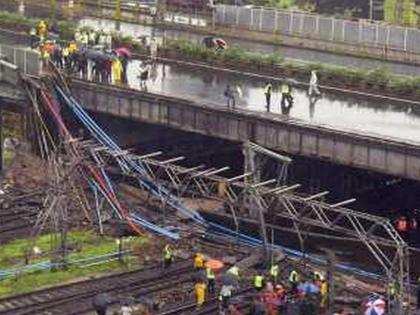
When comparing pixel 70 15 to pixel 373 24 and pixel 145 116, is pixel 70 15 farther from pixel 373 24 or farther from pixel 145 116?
pixel 145 116

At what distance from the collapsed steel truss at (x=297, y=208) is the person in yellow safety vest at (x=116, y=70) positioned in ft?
22.4

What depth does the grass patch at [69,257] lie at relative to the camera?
31703mm

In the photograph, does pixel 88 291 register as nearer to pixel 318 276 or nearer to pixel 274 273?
pixel 274 273

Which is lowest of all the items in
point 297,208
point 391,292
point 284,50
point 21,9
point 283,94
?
point 391,292

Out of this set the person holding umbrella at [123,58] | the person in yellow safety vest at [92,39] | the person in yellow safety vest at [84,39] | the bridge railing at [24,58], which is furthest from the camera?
the person in yellow safety vest at [92,39]

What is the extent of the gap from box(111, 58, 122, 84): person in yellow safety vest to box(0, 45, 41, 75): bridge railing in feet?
10.7

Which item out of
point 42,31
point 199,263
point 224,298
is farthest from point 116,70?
point 224,298

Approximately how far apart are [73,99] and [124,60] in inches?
124

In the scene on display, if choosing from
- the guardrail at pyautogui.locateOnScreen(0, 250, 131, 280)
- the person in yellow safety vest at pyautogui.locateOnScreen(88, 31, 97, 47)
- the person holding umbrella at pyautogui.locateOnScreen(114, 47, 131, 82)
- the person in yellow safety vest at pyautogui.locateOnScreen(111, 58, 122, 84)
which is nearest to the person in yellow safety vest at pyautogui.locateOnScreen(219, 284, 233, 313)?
the guardrail at pyautogui.locateOnScreen(0, 250, 131, 280)

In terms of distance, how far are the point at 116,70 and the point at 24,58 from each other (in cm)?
414

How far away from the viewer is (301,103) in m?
41.9

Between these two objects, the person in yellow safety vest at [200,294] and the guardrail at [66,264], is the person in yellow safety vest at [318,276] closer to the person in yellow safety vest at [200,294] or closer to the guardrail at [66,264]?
the person in yellow safety vest at [200,294]

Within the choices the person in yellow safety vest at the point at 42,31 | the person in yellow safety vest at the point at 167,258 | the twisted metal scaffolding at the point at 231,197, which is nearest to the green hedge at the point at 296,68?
the person in yellow safety vest at the point at 42,31

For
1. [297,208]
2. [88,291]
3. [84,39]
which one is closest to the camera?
[88,291]
